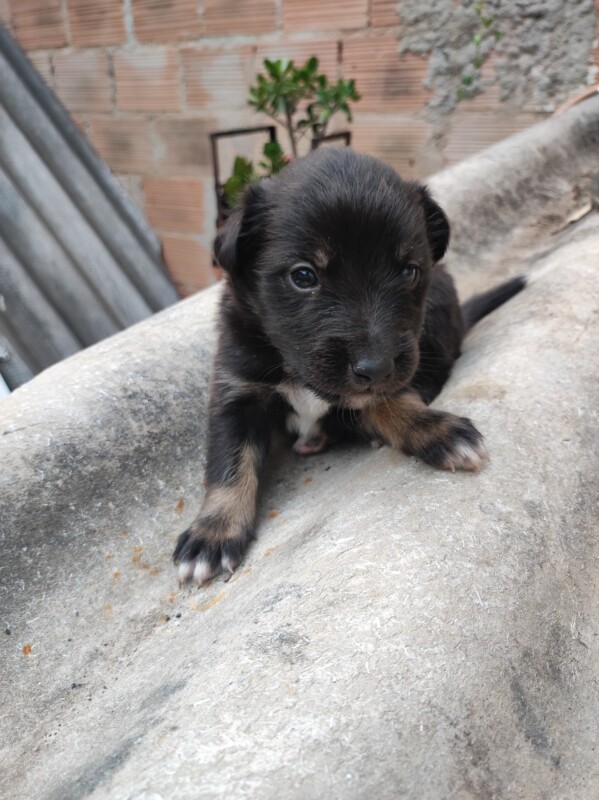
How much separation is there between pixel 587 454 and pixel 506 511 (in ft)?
1.23

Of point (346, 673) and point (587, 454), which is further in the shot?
point (587, 454)

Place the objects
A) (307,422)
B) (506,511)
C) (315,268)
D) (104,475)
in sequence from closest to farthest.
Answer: (506,511) < (315,268) < (104,475) < (307,422)

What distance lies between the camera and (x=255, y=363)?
87.5 inches

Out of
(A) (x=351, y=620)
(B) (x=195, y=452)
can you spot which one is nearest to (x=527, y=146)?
(B) (x=195, y=452)

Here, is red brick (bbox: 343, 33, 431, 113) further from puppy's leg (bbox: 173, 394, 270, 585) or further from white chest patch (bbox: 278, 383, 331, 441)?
puppy's leg (bbox: 173, 394, 270, 585)

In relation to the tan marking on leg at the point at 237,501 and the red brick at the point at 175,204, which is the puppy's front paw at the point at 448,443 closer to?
the tan marking on leg at the point at 237,501

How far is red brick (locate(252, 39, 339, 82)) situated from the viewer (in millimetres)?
5137

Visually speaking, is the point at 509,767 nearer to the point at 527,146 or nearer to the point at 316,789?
the point at 316,789

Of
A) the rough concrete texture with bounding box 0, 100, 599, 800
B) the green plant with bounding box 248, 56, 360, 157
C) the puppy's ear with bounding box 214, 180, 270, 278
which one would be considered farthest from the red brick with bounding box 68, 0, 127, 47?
the puppy's ear with bounding box 214, 180, 270, 278

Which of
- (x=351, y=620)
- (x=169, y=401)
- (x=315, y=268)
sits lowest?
(x=169, y=401)

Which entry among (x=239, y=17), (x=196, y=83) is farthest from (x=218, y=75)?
(x=239, y=17)

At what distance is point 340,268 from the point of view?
1828 mm

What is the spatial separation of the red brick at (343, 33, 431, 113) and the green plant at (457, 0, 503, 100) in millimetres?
298

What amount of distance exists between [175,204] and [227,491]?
5.06m
